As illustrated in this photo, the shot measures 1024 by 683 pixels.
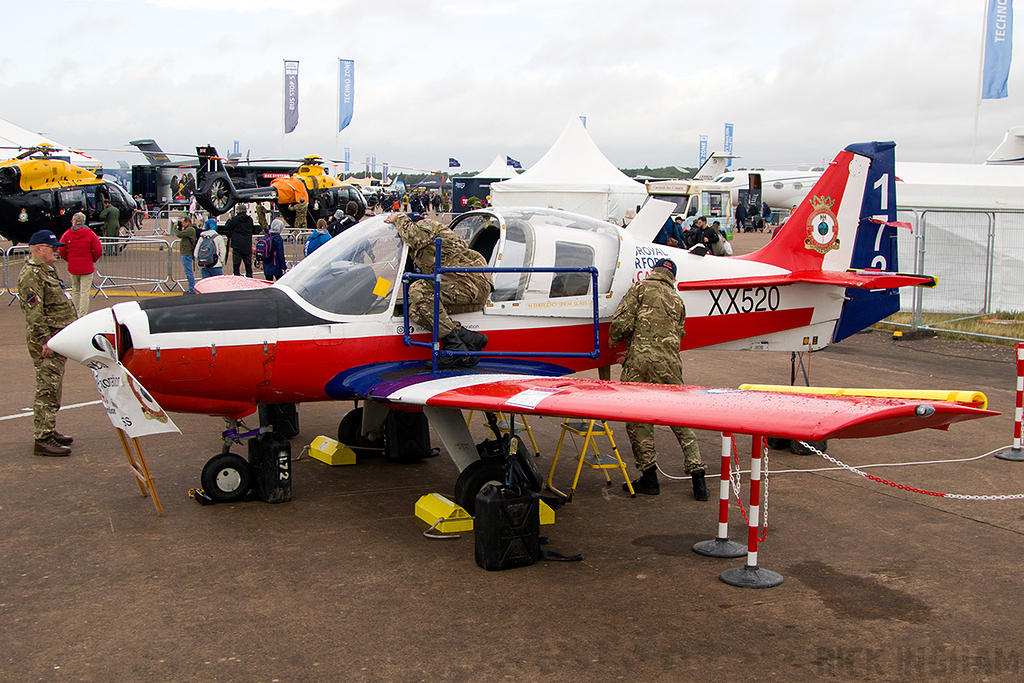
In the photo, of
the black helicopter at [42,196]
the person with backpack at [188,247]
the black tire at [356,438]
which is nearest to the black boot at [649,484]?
the black tire at [356,438]

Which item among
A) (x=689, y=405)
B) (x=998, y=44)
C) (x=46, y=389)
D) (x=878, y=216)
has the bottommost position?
(x=46, y=389)

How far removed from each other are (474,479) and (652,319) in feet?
6.51

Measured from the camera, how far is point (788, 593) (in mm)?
4844

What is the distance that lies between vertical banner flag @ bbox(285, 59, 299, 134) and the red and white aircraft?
49.5 m

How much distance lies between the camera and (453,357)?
6.38 m

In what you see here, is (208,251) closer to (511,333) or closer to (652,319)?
(511,333)

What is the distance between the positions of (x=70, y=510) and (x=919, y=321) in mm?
13998

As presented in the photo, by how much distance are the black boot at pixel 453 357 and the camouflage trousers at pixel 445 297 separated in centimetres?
4

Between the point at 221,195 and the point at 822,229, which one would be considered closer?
the point at 822,229

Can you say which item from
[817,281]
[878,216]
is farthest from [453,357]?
[878,216]

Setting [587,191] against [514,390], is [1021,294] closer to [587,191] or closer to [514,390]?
[514,390]

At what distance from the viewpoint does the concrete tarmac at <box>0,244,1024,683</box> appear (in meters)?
4.01

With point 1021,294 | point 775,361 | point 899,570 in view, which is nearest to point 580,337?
point 899,570

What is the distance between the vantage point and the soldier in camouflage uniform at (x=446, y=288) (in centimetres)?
630
